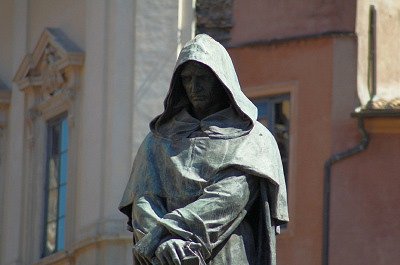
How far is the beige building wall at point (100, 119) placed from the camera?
31.4 m

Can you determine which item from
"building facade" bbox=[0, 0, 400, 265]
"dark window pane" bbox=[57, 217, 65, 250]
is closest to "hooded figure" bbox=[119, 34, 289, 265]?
"building facade" bbox=[0, 0, 400, 265]

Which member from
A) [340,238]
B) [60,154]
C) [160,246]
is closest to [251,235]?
[160,246]

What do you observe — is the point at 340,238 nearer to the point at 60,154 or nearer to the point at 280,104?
the point at 280,104

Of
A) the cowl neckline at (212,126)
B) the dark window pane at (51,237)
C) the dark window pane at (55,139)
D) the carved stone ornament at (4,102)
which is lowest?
the dark window pane at (51,237)

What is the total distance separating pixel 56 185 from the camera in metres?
33.7

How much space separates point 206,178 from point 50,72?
68.3 feet

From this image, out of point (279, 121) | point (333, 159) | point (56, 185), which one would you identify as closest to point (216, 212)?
point (333, 159)

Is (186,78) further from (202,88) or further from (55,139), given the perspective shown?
(55,139)

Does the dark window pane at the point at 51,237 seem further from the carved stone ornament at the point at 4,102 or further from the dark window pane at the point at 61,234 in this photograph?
the carved stone ornament at the point at 4,102

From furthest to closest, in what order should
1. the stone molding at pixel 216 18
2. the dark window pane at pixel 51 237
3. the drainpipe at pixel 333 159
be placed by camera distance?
1. the dark window pane at pixel 51 237
2. the stone molding at pixel 216 18
3. the drainpipe at pixel 333 159

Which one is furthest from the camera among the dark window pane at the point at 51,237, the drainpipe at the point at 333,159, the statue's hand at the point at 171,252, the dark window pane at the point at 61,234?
the dark window pane at the point at 51,237

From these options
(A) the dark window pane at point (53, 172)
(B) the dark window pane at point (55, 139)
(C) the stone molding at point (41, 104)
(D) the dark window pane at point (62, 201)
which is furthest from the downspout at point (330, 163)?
(B) the dark window pane at point (55, 139)

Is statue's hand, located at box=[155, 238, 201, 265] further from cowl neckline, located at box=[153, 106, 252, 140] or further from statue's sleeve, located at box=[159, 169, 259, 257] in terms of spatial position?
cowl neckline, located at box=[153, 106, 252, 140]

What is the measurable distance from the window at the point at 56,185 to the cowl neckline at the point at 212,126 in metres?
19.0
